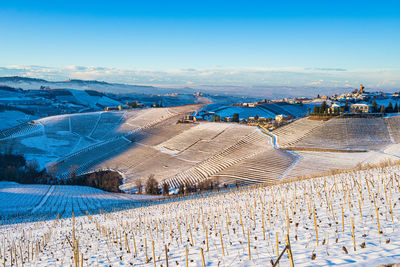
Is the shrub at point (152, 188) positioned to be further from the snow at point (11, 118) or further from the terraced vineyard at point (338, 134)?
the snow at point (11, 118)

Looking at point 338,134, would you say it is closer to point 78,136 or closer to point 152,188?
point 152,188

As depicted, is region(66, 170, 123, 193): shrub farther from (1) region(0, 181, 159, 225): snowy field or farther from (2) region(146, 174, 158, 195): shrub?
(2) region(146, 174, 158, 195): shrub

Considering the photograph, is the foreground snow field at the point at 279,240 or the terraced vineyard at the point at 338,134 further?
the terraced vineyard at the point at 338,134

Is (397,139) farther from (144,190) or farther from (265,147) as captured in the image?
(144,190)

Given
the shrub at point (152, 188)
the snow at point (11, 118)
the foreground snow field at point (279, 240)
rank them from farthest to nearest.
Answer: the snow at point (11, 118) < the shrub at point (152, 188) < the foreground snow field at point (279, 240)

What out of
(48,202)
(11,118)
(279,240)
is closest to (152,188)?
(48,202)

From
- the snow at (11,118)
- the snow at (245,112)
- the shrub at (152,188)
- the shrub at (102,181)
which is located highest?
the snow at (245,112)

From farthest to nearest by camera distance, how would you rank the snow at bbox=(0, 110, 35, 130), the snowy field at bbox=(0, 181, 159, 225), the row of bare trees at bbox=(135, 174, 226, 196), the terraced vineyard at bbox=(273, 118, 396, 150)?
the snow at bbox=(0, 110, 35, 130)
the terraced vineyard at bbox=(273, 118, 396, 150)
the row of bare trees at bbox=(135, 174, 226, 196)
the snowy field at bbox=(0, 181, 159, 225)

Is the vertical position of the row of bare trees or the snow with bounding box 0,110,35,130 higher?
the snow with bounding box 0,110,35,130

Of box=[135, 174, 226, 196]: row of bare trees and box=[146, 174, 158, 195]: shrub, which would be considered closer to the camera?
box=[135, 174, 226, 196]: row of bare trees

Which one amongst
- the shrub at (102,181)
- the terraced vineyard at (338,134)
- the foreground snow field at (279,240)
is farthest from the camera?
the terraced vineyard at (338,134)

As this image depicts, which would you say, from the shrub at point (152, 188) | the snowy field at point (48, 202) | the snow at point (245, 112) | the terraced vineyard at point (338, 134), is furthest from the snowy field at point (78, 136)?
the terraced vineyard at point (338, 134)

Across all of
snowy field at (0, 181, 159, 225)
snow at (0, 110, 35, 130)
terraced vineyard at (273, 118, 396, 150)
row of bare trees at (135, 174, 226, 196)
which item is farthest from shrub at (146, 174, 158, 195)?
snow at (0, 110, 35, 130)

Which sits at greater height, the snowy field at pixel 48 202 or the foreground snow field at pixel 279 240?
the foreground snow field at pixel 279 240
